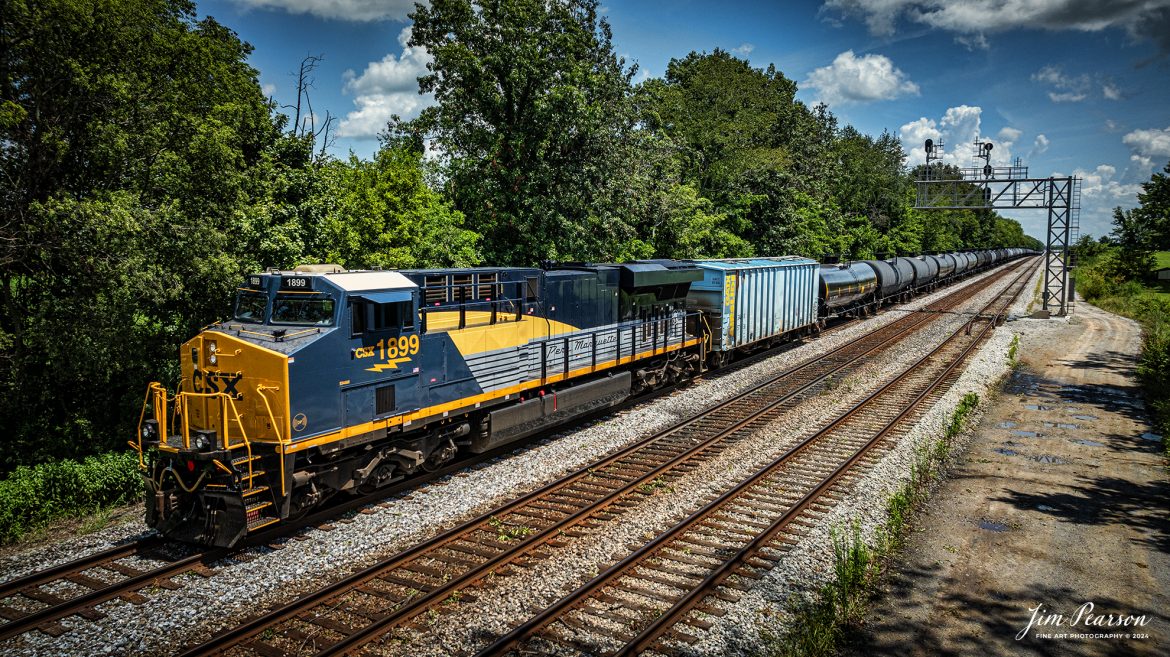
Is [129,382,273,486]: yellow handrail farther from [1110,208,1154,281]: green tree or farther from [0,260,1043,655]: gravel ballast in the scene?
[1110,208,1154,281]: green tree

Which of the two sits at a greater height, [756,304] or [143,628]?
[756,304]

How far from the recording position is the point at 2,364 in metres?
15.1

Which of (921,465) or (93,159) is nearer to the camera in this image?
(921,465)

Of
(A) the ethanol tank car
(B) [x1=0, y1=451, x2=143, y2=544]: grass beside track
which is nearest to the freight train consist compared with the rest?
(B) [x1=0, y1=451, x2=143, y2=544]: grass beside track

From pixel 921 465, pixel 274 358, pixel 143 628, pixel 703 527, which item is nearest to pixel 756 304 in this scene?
pixel 921 465

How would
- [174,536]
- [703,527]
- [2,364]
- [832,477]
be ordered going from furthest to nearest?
[2,364], [832,477], [703,527], [174,536]

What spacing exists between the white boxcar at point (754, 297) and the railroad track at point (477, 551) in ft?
17.0

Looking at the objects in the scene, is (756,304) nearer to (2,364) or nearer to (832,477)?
(832,477)

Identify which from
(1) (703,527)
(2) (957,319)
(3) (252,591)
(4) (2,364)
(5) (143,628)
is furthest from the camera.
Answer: (2) (957,319)

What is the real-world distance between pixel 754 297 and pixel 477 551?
16.6 metres

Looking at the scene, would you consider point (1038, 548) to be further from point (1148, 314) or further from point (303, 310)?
point (1148, 314)

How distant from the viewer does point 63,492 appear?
40.1ft

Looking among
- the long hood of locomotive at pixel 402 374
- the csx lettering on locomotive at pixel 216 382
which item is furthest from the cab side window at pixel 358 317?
the csx lettering on locomotive at pixel 216 382

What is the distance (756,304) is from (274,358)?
59.2ft
